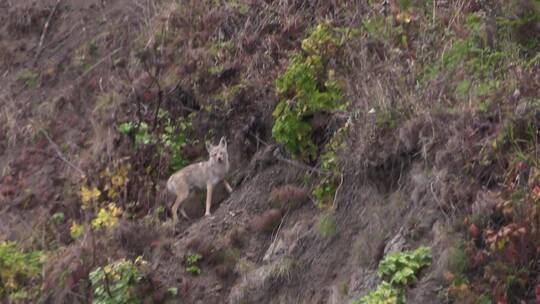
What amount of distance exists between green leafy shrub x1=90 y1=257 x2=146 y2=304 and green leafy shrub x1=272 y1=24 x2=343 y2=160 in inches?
96.7

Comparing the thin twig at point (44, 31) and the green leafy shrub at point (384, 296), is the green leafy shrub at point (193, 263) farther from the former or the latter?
the thin twig at point (44, 31)

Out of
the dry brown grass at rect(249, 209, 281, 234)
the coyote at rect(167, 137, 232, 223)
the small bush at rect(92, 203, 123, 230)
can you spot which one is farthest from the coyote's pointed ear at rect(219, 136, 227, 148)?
the small bush at rect(92, 203, 123, 230)

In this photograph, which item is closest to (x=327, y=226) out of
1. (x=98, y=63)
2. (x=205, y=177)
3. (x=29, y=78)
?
(x=205, y=177)

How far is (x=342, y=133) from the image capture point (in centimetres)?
1464

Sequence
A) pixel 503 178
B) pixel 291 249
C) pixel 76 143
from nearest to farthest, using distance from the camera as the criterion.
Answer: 1. pixel 503 178
2. pixel 291 249
3. pixel 76 143

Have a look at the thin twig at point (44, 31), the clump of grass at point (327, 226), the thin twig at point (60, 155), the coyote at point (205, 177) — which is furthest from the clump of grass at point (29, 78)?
the clump of grass at point (327, 226)

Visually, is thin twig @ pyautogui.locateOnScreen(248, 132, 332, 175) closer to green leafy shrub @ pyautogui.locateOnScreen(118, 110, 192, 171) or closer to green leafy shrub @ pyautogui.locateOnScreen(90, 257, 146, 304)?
green leafy shrub @ pyautogui.locateOnScreen(118, 110, 192, 171)

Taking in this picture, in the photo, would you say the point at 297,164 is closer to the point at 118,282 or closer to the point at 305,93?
the point at 305,93

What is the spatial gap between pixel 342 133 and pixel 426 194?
6.75 ft

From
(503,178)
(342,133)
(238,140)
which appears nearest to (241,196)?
(238,140)

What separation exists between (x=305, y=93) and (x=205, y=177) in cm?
184

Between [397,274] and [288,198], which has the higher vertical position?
[397,274]

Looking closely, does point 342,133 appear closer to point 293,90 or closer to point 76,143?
point 293,90

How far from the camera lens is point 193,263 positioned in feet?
50.2
